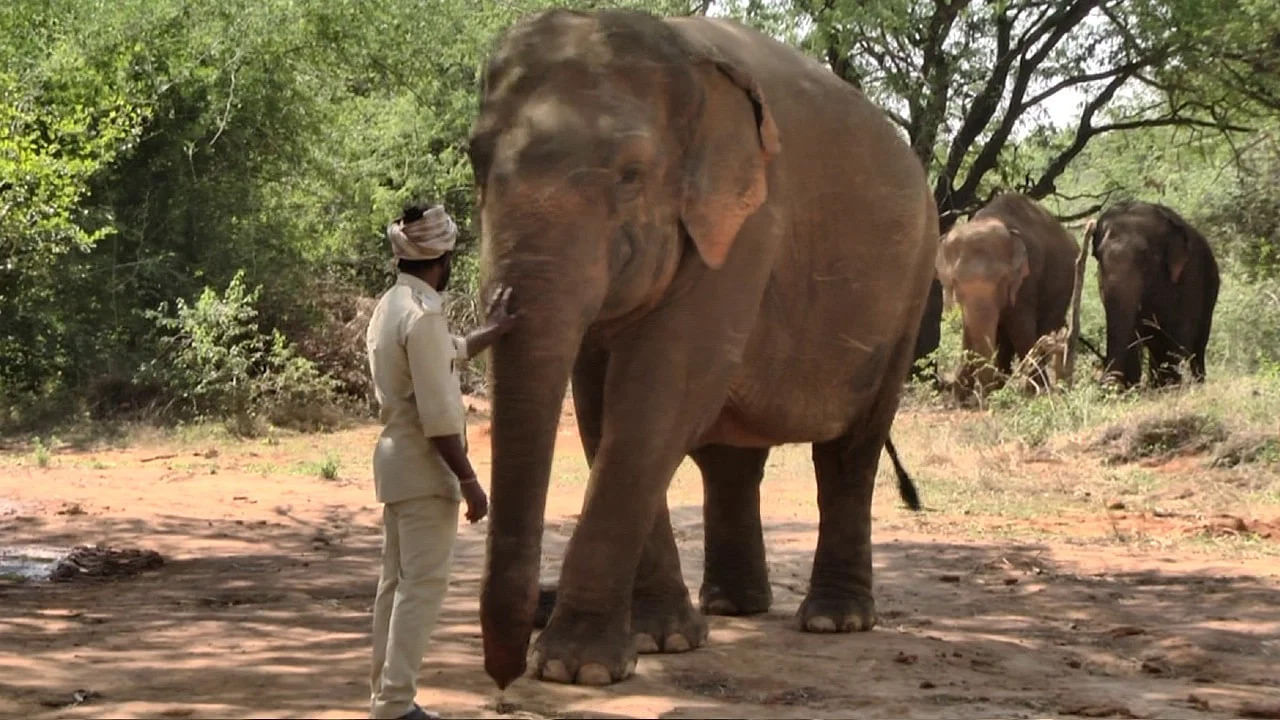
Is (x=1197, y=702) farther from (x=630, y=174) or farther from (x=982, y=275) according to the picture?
(x=982, y=275)

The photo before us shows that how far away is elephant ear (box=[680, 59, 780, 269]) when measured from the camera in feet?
21.7

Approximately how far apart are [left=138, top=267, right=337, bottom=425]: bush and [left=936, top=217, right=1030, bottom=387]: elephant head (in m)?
6.51

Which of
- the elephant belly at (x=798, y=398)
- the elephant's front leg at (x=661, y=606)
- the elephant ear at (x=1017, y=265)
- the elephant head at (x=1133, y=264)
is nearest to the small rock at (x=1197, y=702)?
the elephant's front leg at (x=661, y=606)

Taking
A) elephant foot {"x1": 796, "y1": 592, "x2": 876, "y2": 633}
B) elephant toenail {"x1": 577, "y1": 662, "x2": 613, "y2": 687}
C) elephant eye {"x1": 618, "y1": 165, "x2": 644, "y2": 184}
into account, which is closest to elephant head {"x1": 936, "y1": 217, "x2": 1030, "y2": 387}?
elephant foot {"x1": 796, "y1": 592, "x2": 876, "y2": 633}

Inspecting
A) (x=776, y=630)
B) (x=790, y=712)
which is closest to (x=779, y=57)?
(x=776, y=630)

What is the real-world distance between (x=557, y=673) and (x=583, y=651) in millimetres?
114

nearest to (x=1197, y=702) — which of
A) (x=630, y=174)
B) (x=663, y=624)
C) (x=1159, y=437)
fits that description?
(x=663, y=624)

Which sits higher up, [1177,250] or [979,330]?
[1177,250]

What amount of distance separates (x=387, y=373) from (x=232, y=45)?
569 inches

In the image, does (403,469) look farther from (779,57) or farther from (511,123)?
(779,57)

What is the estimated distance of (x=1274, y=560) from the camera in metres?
10.1

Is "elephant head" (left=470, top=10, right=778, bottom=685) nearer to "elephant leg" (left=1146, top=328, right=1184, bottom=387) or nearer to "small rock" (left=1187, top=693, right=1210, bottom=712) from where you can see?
"small rock" (left=1187, top=693, right=1210, bottom=712)

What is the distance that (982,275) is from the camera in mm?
19250

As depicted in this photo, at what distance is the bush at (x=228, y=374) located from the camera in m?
17.4
